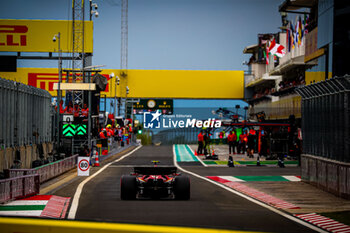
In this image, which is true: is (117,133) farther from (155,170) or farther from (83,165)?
(155,170)

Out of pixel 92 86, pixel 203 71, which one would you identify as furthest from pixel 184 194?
pixel 203 71

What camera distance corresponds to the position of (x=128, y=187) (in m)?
14.7

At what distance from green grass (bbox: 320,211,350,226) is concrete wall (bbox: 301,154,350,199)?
2926 millimetres

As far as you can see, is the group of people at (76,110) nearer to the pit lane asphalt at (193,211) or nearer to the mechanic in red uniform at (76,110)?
the mechanic in red uniform at (76,110)

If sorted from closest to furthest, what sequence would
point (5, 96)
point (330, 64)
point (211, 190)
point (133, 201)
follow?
point (133, 201) → point (211, 190) → point (5, 96) → point (330, 64)

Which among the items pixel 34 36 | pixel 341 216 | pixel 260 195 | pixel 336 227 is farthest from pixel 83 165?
pixel 34 36

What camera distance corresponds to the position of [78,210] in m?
12.7

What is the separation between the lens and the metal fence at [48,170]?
54.7ft

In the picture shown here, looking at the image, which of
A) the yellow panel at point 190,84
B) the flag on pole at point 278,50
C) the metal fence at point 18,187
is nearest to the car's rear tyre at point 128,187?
the metal fence at point 18,187

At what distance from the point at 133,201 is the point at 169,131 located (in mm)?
59595

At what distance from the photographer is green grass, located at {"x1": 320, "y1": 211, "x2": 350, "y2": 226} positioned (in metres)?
11.7

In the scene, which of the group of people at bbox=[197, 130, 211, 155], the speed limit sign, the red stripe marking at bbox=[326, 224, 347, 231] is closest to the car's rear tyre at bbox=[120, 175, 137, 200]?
the red stripe marking at bbox=[326, 224, 347, 231]

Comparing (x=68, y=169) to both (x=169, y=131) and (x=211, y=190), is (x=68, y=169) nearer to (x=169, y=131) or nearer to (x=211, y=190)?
(x=211, y=190)

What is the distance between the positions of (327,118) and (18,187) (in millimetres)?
9643
